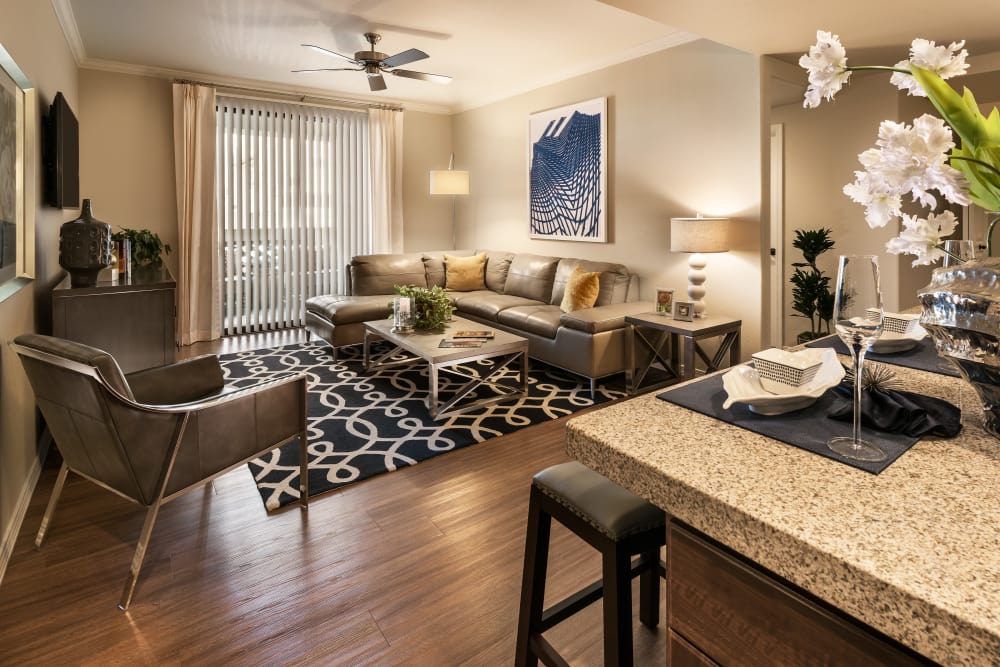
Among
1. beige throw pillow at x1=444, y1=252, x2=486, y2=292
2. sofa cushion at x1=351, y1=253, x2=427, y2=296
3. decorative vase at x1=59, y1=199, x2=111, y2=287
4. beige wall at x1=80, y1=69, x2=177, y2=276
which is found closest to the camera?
decorative vase at x1=59, y1=199, x2=111, y2=287

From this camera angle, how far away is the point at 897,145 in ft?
2.67

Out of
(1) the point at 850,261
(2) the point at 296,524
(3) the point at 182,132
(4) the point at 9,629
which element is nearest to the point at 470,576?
(2) the point at 296,524

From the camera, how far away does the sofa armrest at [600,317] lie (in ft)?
12.8

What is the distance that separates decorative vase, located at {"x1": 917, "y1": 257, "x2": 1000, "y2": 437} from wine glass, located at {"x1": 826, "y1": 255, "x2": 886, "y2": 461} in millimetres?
127

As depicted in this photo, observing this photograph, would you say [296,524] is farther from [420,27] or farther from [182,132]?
[182,132]

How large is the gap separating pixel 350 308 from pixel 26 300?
2.42 meters

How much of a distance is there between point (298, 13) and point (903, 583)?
4516 millimetres

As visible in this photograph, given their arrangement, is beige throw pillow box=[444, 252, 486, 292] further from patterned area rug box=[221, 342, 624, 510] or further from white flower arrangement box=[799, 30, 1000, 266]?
white flower arrangement box=[799, 30, 1000, 266]

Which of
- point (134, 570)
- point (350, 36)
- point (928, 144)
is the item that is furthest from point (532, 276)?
point (928, 144)

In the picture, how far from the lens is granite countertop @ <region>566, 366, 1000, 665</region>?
549 millimetres

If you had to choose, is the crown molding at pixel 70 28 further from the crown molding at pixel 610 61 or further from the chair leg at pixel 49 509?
the crown molding at pixel 610 61

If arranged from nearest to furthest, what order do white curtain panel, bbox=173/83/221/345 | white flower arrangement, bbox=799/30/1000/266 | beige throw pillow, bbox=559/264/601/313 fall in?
1. white flower arrangement, bbox=799/30/1000/266
2. beige throw pillow, bbox=559/264/601/313
3. white curtain panel, bbox=173/83/221/345

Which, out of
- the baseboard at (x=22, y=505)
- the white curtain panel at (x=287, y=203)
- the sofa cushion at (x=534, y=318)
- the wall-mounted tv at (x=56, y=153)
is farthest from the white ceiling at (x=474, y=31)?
the baseboard at (x=22, y=505)

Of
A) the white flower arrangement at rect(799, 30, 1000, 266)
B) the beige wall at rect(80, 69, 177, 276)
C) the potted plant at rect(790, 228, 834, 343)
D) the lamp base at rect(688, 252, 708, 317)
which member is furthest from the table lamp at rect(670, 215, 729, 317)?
the beige wall at rect(80, 69, 177, 276)
